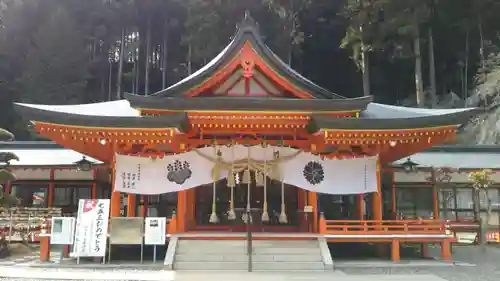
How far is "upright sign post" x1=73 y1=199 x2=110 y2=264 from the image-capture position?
1041 centimetres

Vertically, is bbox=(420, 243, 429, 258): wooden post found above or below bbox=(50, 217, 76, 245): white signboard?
below

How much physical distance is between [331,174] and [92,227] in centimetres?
626

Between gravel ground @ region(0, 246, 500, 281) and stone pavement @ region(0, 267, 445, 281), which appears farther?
gravel ground @ region(0, 246, 500, 281)

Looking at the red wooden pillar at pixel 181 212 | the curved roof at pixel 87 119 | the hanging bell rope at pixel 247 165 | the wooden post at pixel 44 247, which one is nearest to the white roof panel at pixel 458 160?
the hanging bell rope at pixel 247 165

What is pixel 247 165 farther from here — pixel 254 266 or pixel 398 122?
pixel 398 122

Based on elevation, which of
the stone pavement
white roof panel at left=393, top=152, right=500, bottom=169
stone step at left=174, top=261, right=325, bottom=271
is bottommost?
the stone pavement

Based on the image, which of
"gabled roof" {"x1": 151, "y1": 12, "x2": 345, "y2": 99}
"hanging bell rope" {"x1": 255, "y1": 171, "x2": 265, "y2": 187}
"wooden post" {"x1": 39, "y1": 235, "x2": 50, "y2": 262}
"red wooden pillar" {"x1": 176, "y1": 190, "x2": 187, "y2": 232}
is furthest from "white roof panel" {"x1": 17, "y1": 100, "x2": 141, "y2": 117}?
"hanging bell rope" {"x1": 255, "y1": 171, "x2": 265, "y2": 187}

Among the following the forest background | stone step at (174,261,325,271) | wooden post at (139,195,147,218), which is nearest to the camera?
stone step at (174,261,325,271)

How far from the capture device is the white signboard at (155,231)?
1062cm

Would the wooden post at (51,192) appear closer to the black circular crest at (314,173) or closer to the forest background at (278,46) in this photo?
the black circular crest at (314,173)

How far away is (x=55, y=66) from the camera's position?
119 feet

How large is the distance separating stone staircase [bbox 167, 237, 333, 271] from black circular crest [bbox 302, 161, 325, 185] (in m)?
1.66

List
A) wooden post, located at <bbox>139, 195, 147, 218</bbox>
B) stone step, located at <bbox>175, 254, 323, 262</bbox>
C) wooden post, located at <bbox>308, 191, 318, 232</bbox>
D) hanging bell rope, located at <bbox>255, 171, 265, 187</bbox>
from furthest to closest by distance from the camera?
wooden post, located at <bbox>139, 195, 147, 218</bbox> < hanging bell rope, located at <bbox>255, 171, 265, 187</bbox> < wooden post, located at <bbox>308, 191, 318, 232</bbox> < stone step, located at <bbox>175, 254, 323, 262</bbox>

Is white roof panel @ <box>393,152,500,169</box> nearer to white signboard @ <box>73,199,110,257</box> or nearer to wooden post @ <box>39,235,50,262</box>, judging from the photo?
white signboard @ <box>73,199,110,257</box>
